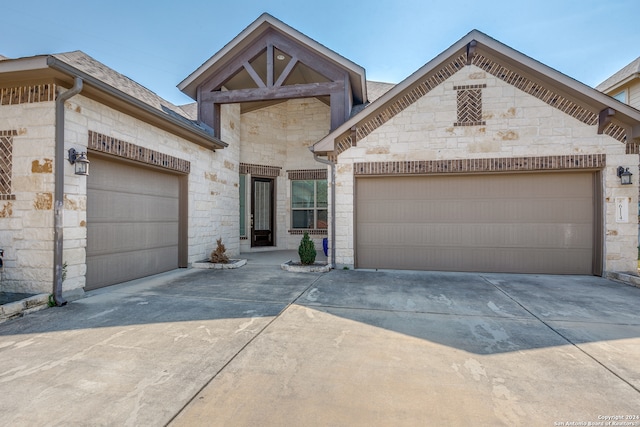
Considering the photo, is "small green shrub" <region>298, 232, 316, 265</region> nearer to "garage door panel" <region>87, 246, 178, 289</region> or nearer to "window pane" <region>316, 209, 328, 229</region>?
"garage door panel" <region>87, 246, 178, 289</region>

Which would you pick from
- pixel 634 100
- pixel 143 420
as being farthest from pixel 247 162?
pixel 634 100

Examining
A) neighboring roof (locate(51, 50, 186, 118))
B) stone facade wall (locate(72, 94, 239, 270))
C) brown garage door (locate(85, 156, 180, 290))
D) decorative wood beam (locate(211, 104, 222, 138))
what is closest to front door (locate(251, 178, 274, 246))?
stone facade wall (locate(72, 94, 239, 270))

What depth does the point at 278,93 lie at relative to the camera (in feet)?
28.7

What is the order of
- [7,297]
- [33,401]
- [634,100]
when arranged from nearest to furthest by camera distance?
1. [33,401]
2. [7,297]
3. [634,100]

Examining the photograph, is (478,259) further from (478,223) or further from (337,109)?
→ (337,109)

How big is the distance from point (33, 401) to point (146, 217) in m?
4.82

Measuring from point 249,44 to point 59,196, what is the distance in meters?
6.91

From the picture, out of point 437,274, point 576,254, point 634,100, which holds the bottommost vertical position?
point 437,274

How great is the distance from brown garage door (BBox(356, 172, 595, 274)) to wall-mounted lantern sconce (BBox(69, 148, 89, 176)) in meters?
5.46

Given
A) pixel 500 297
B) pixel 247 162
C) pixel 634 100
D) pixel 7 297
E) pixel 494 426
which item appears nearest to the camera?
pixel 494 426

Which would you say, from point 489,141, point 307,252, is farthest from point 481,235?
point 307,252

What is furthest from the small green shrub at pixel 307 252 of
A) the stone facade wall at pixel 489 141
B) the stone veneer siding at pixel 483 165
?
the stone veneer siding at pixel 483 165

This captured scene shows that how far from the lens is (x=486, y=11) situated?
7.08 m

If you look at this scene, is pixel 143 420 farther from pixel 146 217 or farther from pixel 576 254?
pixel 576 254
